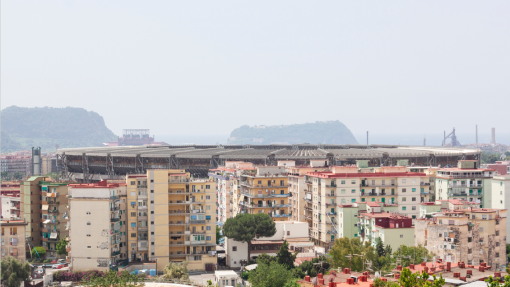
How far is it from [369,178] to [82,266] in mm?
30334

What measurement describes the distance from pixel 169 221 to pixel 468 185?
1328 inches

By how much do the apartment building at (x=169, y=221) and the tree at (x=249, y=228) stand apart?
1801mm

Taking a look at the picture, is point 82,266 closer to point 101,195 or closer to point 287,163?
point 101,195

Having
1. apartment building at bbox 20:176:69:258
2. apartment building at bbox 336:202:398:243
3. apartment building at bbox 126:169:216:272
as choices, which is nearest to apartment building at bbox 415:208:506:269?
apartment building at bbox 336:202:398:243

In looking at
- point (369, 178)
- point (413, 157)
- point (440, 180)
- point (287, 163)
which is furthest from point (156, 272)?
point (413, 157)

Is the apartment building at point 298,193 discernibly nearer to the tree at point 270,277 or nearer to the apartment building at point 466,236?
the apartment building at point 466,236

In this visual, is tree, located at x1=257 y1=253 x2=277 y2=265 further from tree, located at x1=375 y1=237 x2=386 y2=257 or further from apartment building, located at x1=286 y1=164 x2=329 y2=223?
apartment building, located at x1=286 y1=164 x2=329 y2=223

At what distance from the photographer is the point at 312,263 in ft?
167

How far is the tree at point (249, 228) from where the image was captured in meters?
57.2

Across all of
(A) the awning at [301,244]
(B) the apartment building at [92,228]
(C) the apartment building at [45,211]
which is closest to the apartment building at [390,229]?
(A) the awning at [301,244]

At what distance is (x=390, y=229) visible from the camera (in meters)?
52.9

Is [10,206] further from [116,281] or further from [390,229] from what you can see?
[390,229]

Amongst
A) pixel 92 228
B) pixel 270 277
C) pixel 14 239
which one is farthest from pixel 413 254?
pixel 14 239

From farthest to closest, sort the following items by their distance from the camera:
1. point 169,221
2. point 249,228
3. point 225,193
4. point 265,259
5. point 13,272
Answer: point 225,193 → point 169,221 → point 249,228 → point 265,259 → point 13,272
